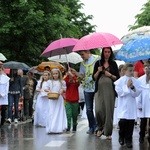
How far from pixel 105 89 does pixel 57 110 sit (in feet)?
8.84

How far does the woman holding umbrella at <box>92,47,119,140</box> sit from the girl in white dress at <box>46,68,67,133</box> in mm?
2150

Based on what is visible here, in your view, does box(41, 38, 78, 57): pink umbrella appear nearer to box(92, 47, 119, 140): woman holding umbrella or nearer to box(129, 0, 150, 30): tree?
box(92, 47, 119, 140): woman holding umbrella

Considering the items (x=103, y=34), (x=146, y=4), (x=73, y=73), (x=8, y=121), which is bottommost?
(x=8, y=121)

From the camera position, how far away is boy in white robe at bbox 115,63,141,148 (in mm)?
10453

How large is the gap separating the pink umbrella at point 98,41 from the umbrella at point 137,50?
0.95 metres

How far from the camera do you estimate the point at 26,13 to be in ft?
119

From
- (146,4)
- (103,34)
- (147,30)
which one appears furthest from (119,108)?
(146,4)

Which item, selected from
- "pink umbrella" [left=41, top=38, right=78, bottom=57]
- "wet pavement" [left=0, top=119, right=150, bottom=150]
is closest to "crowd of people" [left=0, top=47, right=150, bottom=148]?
"wet pavement" [left=0, top=119, right=150, bottom=150]

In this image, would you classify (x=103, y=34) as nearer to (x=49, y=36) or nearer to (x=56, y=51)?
(x=56, y=51)

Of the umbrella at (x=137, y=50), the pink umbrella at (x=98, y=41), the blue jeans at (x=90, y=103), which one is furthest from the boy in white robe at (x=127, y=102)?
the blue jeans at (x=90, y=103)

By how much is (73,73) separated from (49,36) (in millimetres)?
25125

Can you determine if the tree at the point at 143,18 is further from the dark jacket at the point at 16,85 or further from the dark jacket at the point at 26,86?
the dark jacket at the point at 16,85

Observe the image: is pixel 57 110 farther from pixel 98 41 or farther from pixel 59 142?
pixel 98 41

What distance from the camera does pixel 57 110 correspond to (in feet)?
46.0
